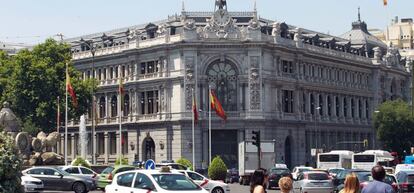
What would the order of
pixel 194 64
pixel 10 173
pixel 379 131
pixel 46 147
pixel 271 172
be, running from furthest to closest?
1. pixel 379 131
2. pixel 194 64
3. pixel 46 147
4. pixel 271 172
5. pixel 10 173

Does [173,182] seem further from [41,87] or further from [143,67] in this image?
[143,67]

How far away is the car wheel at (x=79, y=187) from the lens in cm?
4569

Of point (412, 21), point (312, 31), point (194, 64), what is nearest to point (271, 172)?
point (194, 64)

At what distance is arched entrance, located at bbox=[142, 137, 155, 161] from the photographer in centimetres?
9312

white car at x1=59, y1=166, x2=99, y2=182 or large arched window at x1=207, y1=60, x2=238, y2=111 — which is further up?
large arched window at x1=207, y1=60, x2=238, y2=111

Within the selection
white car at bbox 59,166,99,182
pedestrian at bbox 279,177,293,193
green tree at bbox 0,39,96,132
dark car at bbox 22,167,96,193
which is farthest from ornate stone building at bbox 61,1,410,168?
pedestrian at bbox 279,177,293,193

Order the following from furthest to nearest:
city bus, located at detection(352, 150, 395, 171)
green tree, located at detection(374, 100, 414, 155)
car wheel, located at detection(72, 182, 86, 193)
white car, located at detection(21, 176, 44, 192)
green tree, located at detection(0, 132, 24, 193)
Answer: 1. green tree, located at detection(374, 100, 414, 155)
2. city bus, located at detection(352, 150, 395, 171)
3. car wheel, located at detection(72, 182, 86, 193)
4. white car, located at detection(21, 176, 44, 192)
5. green tree, located at detection(0, 132, 24, 193)

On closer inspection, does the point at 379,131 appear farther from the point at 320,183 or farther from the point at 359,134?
the point at 320,183

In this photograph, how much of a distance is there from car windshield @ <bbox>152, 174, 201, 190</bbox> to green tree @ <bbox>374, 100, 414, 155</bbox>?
7488cm

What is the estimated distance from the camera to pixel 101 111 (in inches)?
4008

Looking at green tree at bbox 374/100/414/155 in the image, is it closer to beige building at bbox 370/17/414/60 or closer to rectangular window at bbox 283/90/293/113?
rectangular window at bbox 283/90/293/113

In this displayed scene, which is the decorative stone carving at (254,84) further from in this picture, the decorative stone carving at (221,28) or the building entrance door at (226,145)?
the building entrance door at (226,145)

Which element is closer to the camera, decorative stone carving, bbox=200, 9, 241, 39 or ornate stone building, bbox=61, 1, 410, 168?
ornate stone building, bbox=61, 1, 410, 168

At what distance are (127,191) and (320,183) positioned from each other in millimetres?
→ 18742
